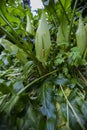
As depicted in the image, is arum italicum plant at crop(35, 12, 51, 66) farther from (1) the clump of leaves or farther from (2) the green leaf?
(2) the green leaf

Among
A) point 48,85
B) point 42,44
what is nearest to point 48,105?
point 48,85

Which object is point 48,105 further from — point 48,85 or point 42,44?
point 42,44

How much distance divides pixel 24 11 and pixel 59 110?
716mm

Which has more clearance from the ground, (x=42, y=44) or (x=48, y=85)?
(x=42, y=44)

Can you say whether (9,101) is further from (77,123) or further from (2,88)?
(77,123)

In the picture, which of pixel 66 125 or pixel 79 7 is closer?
pixel 66 125

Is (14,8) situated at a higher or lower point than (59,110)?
higher

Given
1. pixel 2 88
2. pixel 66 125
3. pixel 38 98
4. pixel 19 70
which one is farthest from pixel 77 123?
pixel 19 70

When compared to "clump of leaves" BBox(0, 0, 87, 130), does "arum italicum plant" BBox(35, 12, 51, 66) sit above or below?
above

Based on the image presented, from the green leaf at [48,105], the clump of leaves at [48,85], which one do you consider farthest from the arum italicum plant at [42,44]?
the green leaf at [48,105]

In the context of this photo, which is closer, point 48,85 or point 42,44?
point 48,85

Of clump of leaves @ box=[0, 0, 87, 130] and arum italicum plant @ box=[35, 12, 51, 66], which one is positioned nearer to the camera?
clump of leaves @ box=[0, 0, 87, 130]

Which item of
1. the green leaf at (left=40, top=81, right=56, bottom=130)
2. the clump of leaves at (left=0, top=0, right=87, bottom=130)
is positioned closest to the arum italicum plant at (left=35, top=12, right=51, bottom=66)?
the clump of leaves at (left=0, top=0, right=87, bottom=130)

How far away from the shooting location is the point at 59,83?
789 millimetres
